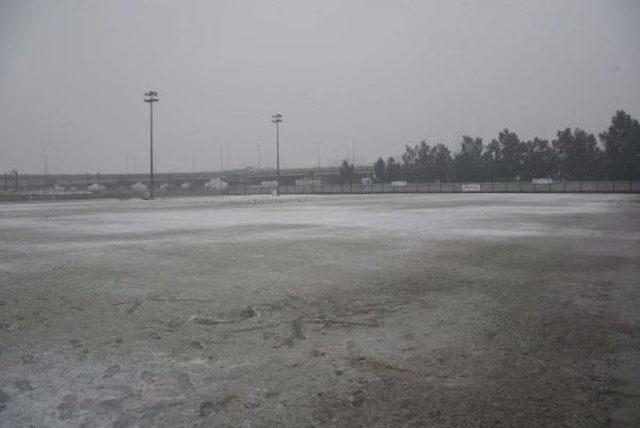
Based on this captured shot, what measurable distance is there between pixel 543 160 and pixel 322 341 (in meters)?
99.6

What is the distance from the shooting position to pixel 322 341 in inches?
181

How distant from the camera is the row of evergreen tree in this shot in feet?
263

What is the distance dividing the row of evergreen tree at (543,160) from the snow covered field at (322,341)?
264 ft

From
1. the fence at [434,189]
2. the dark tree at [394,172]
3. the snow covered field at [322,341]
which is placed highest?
the dark tree at [394,172]

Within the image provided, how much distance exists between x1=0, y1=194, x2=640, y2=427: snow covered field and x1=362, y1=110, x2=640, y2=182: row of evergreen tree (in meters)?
80.6

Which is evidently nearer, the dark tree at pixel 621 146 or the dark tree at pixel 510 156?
the dark tree at pixel 621 146

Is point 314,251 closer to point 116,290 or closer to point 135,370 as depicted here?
point 116,290

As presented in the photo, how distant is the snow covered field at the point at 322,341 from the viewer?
3.25 m

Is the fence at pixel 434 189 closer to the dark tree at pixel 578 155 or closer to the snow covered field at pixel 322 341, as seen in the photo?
the dark tree at pixel 578 155

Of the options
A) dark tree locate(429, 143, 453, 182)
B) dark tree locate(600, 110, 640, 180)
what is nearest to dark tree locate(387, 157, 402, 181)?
dark tree locate(429, 143, 453, 182)

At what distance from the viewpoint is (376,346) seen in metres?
4.43

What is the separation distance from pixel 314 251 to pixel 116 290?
489 centimetres

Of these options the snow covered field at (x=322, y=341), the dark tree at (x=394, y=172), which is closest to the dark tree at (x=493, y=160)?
the dark tree at (x=394, y=172)

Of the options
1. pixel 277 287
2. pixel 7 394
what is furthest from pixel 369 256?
pixel 7 394
